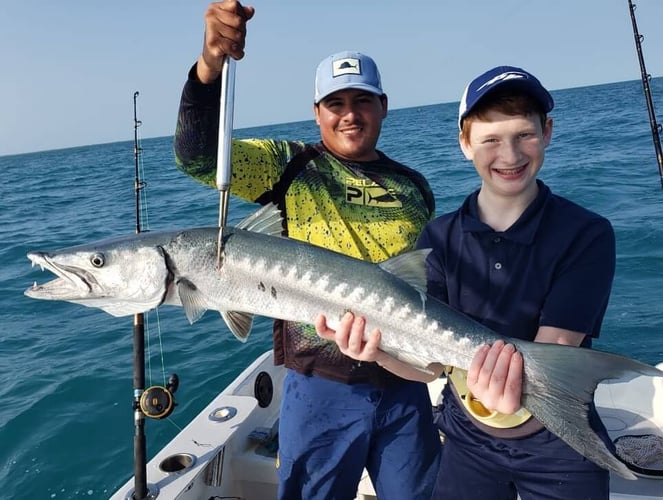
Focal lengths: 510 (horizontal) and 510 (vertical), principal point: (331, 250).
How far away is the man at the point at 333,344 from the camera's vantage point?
359cm

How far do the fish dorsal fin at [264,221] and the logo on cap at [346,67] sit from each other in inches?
48.7

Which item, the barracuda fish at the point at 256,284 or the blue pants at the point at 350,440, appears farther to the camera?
the blue pants at the point at 350,440

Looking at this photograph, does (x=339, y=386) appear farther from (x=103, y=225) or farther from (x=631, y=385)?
(x=103, y=225)

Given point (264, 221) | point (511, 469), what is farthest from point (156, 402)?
point (511, 469)

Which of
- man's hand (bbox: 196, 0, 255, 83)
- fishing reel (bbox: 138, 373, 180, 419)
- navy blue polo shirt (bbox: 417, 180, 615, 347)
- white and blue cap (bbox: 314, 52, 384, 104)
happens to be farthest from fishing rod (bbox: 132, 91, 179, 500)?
navy blue polo shirt (bbox: 417, 180, 615, 347)

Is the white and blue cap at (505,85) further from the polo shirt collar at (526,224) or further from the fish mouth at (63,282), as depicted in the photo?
the fish mouth at (63,282)

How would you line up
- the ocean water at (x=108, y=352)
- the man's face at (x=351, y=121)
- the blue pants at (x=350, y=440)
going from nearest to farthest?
the blue pants at (x=350, y=440), the man's face at (x=351, y=121), the ocean water at (x=108, y=352)

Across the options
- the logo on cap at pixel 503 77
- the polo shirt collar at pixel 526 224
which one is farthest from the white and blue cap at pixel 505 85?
the polo shirt collar at pixel 526 224

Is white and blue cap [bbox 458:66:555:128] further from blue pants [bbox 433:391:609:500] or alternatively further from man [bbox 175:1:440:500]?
blue pants [bbox 433:391:609:500]

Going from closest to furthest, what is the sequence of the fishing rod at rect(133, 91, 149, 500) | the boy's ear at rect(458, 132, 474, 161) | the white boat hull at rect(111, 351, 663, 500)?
the boy's ear at rect(458, 132, 474, 161)
the fishing rod at rect(133, 91, 149, 500)
the white boat hull at rect(111, 351, 663, 500)

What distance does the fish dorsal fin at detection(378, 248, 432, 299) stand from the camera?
9.53ft

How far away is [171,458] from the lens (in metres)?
4.38

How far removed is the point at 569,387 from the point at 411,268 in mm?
1006

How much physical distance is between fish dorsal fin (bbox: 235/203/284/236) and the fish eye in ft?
2.59
